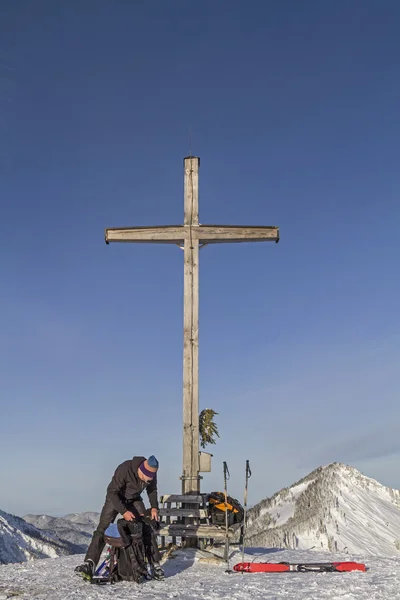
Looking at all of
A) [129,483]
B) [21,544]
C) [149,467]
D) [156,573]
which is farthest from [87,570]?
[21,544]

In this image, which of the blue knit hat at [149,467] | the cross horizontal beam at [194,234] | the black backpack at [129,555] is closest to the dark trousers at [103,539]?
the black backpack at [129,555]

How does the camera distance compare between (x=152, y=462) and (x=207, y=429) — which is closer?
(x=152, y=462)

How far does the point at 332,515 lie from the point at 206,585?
3596cm

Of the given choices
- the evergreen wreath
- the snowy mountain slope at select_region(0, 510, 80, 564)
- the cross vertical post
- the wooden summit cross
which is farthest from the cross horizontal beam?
the snowy mountain slope at select_region(0, 510, 80, 564)

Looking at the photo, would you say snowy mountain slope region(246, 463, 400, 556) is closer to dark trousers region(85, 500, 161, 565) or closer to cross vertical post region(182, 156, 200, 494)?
cross vertical post region(182, 156, 200, 494)

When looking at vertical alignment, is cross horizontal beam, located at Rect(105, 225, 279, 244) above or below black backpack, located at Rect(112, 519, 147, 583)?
above

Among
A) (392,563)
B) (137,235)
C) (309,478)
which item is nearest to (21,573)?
(392,563)

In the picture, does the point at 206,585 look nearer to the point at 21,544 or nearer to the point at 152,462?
the point at 152,462

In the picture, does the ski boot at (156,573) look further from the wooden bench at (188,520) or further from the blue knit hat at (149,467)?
the wooden bench at (188,520)

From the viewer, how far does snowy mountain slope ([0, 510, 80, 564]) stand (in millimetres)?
158750

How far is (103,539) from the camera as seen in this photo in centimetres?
978

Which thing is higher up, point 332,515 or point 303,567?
point 332,515

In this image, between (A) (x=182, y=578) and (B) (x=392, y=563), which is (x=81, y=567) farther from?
(B) (x=392, y=563)

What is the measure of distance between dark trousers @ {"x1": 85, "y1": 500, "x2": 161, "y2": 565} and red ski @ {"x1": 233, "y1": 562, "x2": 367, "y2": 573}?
1751 mm
